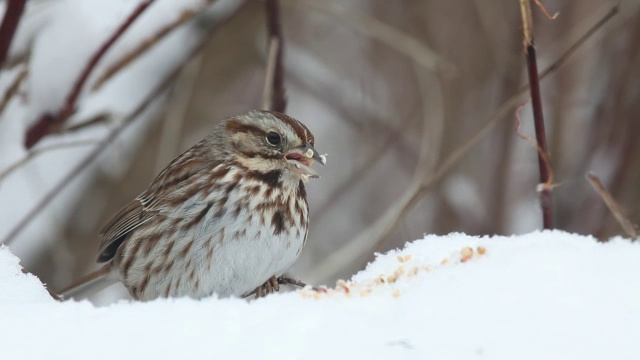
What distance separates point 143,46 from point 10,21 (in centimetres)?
59

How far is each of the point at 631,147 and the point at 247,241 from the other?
70.1 inches

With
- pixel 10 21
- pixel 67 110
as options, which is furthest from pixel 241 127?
pixel 10 21

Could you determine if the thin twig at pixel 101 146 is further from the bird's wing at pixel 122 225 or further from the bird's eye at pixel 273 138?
the bird's eye at pixel 273 138

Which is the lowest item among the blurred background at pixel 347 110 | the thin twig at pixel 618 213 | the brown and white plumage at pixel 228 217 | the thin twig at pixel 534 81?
the thin twig at pixel 618 213

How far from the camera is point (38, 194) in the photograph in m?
4.32

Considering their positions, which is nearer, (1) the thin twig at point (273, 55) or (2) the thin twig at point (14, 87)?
(2) the thin twig at point (14, 87)

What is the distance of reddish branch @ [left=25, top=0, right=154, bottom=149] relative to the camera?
293 cm

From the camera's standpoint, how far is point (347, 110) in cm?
494

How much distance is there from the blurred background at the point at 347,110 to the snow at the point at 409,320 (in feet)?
5.15

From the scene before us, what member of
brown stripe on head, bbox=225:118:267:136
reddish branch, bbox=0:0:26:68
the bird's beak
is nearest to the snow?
reddish branch, bbox=0:0:26:68

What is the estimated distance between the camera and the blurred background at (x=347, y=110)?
338 cm

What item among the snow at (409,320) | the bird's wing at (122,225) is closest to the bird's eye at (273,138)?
the bird's wing at (122,225)

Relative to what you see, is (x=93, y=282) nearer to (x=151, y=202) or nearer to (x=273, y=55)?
(x=151, y=202)

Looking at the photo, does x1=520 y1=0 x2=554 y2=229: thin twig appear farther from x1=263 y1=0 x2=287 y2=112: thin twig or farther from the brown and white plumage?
x1=263 y1=0 x2=287 y2=112: thin twig
